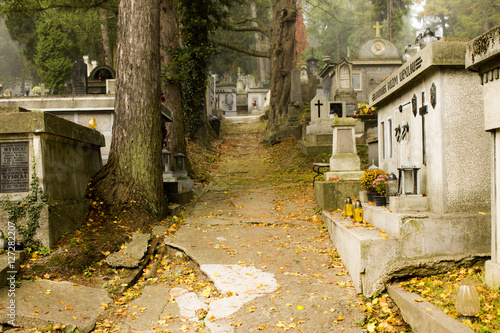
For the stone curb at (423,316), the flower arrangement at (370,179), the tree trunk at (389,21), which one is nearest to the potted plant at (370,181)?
the flower arrangement at (370,179)

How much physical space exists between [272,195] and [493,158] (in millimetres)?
6442

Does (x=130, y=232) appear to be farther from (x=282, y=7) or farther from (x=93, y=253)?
(x=282, y=7)

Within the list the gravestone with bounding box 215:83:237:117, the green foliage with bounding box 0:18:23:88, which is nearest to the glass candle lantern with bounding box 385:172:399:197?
the gravestone with bounding box 215:83:237:117

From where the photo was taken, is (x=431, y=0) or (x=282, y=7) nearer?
(x=282, y=7)

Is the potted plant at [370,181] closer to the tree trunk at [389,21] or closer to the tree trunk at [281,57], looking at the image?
the tree trunk at [281,57]

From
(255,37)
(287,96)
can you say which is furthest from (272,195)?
(255,37)

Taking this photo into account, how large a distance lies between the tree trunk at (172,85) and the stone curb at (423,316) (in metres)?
7.97

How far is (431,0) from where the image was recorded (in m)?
42.5

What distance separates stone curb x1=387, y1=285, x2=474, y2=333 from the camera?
3.15 meters

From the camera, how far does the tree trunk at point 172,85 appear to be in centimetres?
1110

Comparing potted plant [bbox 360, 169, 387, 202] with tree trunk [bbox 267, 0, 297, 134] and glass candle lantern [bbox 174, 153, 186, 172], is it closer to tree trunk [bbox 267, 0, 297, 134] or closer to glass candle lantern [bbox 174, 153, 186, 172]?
glass candle lantern [bbox 174, 153, 186, 172]

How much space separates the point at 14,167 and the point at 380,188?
5.02m

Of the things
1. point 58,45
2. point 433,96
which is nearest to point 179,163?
point 433,96

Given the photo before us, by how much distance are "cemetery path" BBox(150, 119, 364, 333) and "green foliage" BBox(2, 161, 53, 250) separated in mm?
1934
